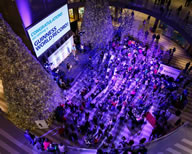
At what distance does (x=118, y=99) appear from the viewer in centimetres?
1013

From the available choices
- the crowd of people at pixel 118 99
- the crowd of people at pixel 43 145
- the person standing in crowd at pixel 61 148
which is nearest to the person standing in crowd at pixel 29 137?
the crowd of people at pixel 43 145

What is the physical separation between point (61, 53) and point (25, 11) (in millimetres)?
4933

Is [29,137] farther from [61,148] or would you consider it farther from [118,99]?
[118,99]

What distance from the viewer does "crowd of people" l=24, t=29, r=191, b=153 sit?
340 inches

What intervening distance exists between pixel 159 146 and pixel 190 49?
10.9 m

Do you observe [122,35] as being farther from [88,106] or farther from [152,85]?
[88,106]

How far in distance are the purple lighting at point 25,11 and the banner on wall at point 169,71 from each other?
10.5m

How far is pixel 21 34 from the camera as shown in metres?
8.85

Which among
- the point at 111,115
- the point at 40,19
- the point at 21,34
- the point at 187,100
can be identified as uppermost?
the point at 40,19

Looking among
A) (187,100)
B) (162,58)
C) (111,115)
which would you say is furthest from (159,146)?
(162,58)

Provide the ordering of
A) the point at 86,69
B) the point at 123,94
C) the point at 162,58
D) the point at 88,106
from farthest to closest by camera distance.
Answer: the point at 162,58, the point at 86,69, the point at 123,94, the point at 88,106

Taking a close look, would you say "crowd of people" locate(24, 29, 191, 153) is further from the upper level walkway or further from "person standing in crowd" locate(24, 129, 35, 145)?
the upper level walkway

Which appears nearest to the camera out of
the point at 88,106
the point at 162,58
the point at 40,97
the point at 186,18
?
the point at 40,97

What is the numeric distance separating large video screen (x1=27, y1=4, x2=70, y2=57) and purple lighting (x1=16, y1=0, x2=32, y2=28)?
38 centimetres
